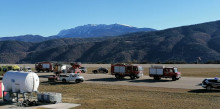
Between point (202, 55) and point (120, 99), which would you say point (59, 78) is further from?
point (202, 55)

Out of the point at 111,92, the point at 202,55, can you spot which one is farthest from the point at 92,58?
the point at 111,92

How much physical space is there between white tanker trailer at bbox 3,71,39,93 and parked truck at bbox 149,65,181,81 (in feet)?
82.8

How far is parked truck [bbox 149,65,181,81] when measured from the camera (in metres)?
43.3

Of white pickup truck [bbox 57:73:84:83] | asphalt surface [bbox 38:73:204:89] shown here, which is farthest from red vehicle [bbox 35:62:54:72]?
white pickup truck [bbox 57:73:84:83]

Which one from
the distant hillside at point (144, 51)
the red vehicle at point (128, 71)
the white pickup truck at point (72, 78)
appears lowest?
the white pickup truck at point (72, 78)

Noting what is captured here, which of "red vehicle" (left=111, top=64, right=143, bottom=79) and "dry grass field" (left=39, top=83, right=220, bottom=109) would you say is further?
"red vehicle" (left=111, top=64, right=143, bottom=79)

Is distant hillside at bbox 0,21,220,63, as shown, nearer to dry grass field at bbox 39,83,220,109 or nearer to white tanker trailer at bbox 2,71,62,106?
dry grass field at bbox 39,83,220,109

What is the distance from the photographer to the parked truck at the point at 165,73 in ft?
142

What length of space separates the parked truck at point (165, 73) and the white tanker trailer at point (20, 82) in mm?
25225

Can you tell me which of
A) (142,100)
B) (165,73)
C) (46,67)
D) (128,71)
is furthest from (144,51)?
(142,100)

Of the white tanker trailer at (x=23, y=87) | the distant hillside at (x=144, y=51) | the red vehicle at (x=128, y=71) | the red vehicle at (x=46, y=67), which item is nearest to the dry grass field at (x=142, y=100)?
the white tanker trailer at (x=23, y=87)

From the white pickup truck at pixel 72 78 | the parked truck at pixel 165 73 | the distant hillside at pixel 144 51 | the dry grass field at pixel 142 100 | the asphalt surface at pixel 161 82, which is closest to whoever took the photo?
the dry grass field at pixel 142 100

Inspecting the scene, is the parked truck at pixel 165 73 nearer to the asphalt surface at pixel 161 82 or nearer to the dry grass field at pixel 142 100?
the asphalt surface at pixel 161 82

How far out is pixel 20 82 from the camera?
78.0 ft
